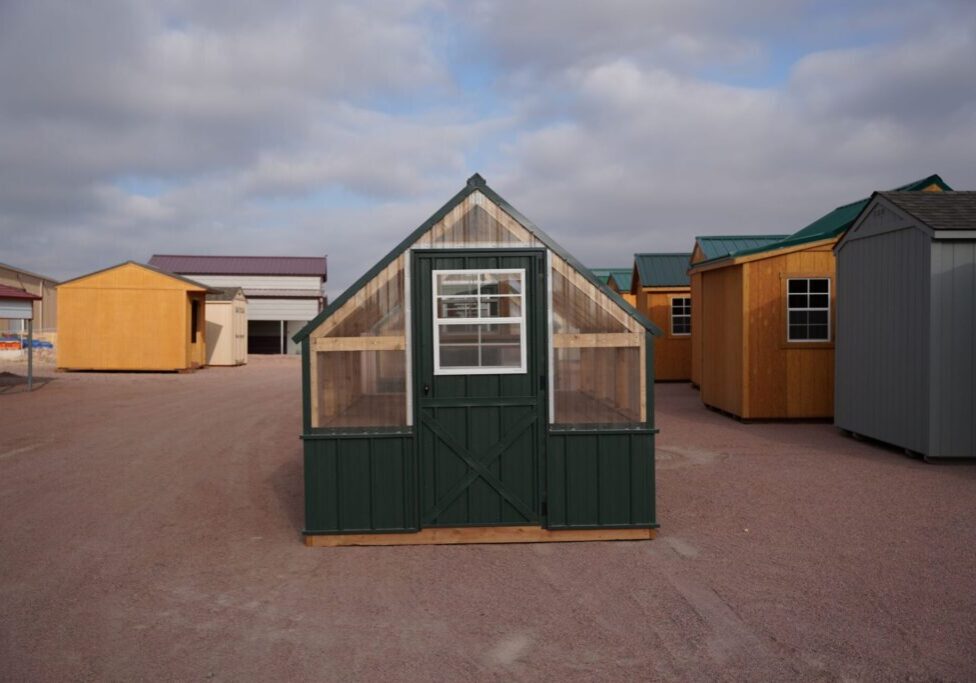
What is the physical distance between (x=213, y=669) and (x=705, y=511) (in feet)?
17.6

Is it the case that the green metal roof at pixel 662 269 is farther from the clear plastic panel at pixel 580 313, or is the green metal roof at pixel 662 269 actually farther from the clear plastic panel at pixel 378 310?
the clear plastic panel at pixel 378 310

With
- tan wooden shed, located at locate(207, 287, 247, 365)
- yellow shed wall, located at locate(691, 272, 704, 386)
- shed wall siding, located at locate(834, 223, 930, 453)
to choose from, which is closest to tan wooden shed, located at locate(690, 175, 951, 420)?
shed wall siding, located at locate(834, 223, 930, 453)

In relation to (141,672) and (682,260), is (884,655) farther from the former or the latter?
(682,260)

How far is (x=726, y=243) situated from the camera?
2194 cm

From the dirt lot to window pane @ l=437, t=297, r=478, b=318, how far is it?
209 centimetres

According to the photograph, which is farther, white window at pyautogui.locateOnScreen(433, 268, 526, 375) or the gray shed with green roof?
the gray shed with green roof

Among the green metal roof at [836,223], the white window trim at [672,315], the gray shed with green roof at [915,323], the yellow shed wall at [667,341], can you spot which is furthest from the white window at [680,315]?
the gray shed with green roof at [915,323]

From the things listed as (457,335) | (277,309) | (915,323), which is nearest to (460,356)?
(457,335)

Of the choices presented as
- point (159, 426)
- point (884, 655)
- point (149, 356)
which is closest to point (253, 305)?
point (149, 356)

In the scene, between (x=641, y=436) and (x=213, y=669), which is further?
(x=641, y=436)

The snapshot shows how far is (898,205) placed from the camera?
1130cm

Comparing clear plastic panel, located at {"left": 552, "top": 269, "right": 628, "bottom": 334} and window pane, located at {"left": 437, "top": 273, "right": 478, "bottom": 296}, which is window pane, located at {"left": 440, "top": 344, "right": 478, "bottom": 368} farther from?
clear plastic panel, located at {"left": 552, "top": 269, "right": 628, "bottom": 334}

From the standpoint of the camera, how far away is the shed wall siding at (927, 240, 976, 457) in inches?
418

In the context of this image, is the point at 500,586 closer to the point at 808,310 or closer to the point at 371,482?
the point at 371,482
